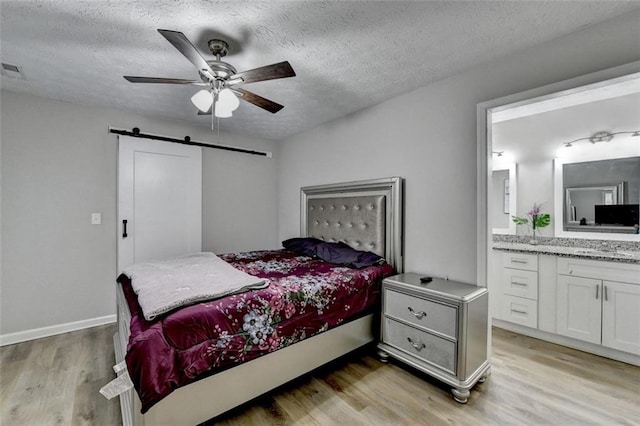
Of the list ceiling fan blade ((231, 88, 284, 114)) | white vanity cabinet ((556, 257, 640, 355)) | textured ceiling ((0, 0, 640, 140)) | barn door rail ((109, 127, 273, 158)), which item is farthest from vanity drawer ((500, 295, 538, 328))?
barn door rail ((109, 127, 273, 158))

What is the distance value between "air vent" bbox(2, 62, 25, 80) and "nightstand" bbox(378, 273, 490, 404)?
3466mm

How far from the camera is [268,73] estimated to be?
5.38 ft

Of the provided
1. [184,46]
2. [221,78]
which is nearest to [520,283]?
[221,78]

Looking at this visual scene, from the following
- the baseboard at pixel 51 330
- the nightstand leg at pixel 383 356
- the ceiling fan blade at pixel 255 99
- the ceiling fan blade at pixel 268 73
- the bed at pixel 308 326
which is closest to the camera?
the bed at pixel 308 326

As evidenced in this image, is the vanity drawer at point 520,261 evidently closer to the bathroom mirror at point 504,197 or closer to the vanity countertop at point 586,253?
the vanity countertop at point 586,253

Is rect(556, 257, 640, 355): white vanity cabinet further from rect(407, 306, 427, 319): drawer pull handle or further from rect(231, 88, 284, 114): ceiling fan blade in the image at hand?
rect(231, 88, 284, 114): ceiling fan blade

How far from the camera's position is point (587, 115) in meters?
2.74

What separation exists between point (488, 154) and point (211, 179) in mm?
3217

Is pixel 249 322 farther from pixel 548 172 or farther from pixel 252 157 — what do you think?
pixel 548 172

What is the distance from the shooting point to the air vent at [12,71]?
212cm

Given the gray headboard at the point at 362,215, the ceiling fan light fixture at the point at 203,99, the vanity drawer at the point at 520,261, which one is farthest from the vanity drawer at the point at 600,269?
the ceiling fan light fixture at the point at 203,99

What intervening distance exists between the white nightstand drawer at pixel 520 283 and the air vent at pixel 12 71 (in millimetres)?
4801

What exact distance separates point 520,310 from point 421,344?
1473 millimetres

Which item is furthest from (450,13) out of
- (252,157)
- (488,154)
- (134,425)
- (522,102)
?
(252,157)
